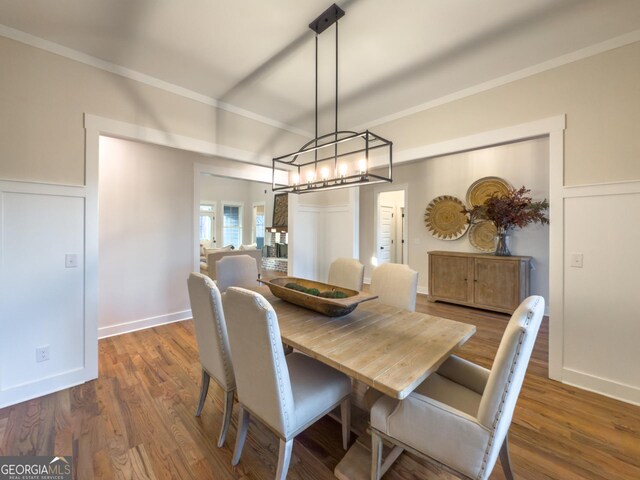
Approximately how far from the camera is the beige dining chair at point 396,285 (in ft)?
7.60

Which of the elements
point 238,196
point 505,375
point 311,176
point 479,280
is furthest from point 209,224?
point 505,375

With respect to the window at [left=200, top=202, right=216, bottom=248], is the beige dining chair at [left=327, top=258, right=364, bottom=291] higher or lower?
lower

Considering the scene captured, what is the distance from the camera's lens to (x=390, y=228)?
6.85 meters

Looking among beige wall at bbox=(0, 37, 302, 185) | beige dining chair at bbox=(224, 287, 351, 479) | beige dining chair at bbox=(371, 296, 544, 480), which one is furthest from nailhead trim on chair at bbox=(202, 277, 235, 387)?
beige wall at bbox=(0, 37, 302, 185)

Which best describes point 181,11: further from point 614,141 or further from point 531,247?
point 531,247

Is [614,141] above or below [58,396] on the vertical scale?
above

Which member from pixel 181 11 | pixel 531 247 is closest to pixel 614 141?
pixel 531 247

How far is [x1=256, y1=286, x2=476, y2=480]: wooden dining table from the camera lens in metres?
1.20

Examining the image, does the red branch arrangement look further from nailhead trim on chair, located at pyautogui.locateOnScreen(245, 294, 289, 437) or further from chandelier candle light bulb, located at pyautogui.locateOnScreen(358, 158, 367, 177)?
nailhead trim on chair, located at pyautogui.locateOnScreen(245, 294, 289, 437)

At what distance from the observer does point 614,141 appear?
84.9 inches

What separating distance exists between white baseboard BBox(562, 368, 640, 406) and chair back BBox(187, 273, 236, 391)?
275 cm

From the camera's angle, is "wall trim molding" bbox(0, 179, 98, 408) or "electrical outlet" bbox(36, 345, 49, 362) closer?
"wall trim molding" bbox(0, 179, 98, 408)

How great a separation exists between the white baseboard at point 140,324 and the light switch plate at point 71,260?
1460 millimetres

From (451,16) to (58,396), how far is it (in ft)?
13.3
